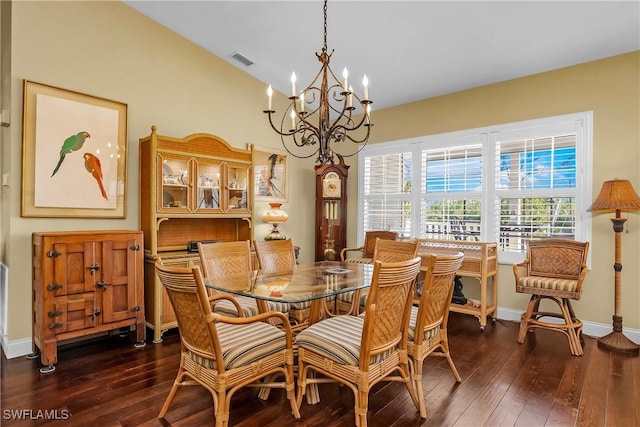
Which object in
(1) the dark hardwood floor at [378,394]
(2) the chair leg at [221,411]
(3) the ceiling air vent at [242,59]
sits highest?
(3) the ceiling air vent at [242,59]

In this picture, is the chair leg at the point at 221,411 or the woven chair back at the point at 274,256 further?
the woven chair back at the point at 274,256

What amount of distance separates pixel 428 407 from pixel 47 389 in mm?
2654

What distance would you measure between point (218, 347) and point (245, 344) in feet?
0.70

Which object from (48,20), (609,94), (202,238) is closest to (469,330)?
(609,94)

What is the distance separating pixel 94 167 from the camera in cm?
334

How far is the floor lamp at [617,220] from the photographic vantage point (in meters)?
3.07

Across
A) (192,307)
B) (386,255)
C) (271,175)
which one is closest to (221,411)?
(192,307)

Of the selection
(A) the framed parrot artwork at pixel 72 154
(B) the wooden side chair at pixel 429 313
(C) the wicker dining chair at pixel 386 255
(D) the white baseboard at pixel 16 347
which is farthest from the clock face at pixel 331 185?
(D) the white baseboard at pixel 16 347

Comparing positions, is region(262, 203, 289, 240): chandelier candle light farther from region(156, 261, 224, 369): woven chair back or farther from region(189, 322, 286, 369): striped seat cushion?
region(156, 261, 224, 369): woven chair back

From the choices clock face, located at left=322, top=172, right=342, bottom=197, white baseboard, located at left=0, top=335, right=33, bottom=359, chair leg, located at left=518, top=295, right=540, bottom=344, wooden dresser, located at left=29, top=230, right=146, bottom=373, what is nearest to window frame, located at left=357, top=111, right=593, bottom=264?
clock face, located at left=322, top=172, right=342, bottom=197

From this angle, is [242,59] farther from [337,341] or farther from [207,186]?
[337,341]

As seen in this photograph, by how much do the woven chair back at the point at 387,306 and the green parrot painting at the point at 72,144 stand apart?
309 centimetres

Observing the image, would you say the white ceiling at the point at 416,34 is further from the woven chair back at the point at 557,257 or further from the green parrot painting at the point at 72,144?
the woven chair back at the point at 557,257

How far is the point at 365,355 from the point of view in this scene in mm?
1856
